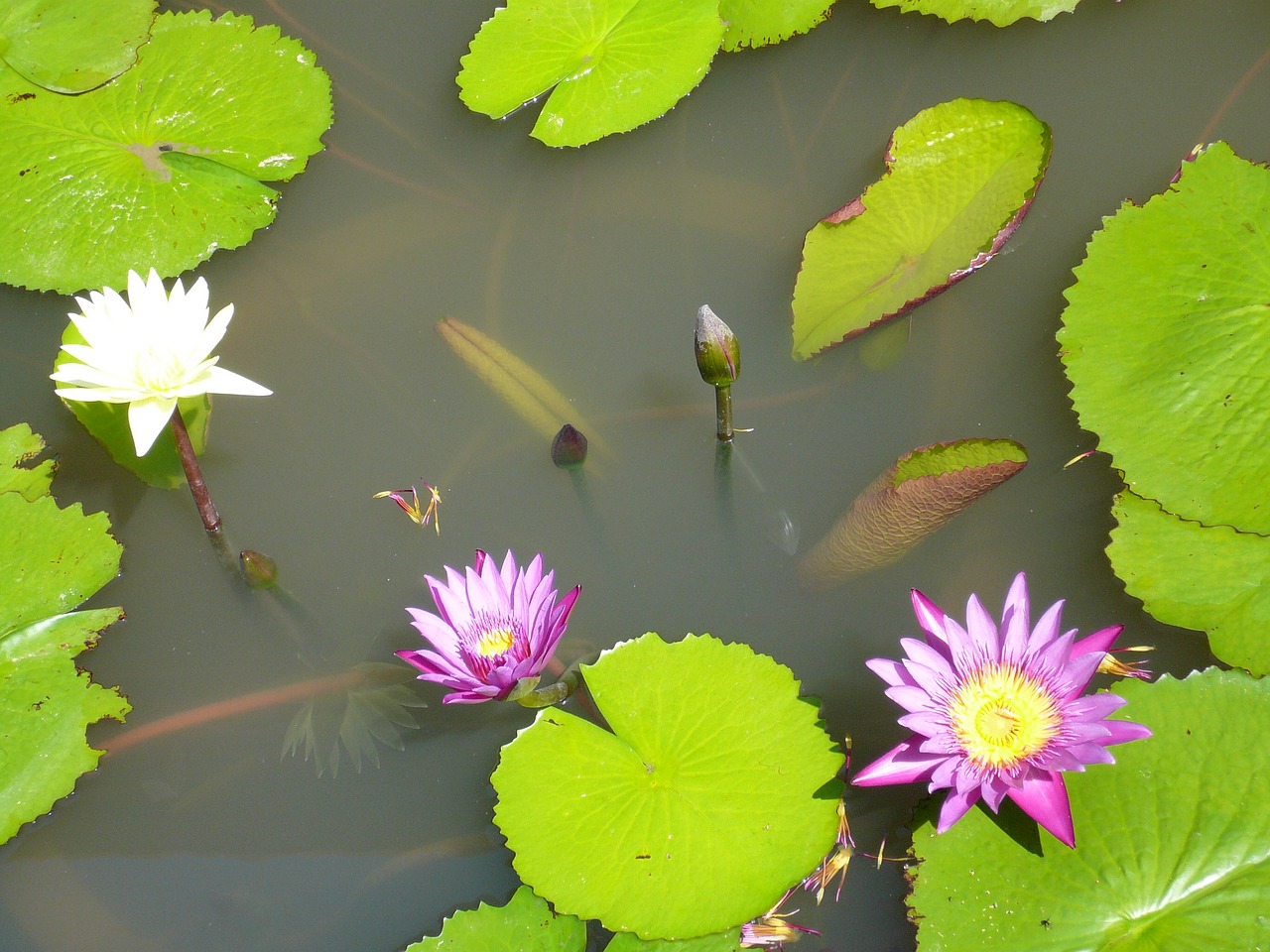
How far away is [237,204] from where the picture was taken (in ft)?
8.89

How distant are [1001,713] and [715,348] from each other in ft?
3.30

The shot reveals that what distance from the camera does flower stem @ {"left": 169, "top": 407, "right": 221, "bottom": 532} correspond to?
2.25 m

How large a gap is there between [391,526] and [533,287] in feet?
2.69

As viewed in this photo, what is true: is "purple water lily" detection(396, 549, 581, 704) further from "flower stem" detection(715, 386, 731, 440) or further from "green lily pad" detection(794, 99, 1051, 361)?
"green lily pad" detection(794, 99, 1051, 361)

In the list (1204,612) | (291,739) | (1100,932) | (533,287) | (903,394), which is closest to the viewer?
(1100,932)

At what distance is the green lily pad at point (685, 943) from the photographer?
1.94m

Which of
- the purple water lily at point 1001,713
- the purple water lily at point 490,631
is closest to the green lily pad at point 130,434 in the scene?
the purple water lily at point 490,631

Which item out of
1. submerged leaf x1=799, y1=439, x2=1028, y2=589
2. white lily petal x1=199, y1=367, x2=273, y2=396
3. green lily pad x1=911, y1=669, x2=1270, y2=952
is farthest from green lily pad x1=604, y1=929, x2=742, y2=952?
white lily petal x1=199, y1=367, x2=273, y2=396

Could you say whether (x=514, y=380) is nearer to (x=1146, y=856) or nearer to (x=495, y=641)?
(x=495, y=641)

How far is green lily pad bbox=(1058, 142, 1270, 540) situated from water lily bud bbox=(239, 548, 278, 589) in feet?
6.87

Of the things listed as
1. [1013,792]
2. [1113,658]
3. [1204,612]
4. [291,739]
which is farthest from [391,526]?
[1204,612]

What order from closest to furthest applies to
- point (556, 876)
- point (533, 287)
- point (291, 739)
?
point (556, 876), point (291, 739), point (533, 287)

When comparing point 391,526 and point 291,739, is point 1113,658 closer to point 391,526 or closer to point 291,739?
point 391,526

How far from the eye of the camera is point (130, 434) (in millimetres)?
2506
